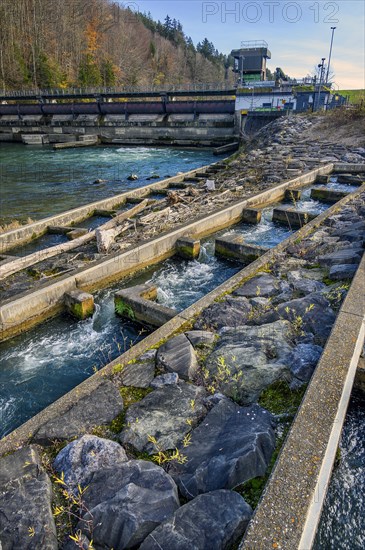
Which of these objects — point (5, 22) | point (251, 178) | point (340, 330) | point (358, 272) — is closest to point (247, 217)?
point (251, 178)

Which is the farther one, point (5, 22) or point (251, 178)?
point (5, 22)

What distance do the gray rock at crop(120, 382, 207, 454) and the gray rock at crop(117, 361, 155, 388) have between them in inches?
10.5

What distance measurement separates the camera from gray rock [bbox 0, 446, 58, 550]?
249 cm

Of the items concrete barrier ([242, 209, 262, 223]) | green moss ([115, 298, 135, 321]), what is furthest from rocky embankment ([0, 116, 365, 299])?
green moss ([115, 298, 135, 321])

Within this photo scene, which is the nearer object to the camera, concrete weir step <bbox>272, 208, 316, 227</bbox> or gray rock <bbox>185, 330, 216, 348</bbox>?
gray rock <bbox>185, 330, 216, 348</bbox>

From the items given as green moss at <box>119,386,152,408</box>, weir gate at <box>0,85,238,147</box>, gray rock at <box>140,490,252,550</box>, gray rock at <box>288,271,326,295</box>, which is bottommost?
green moss at <box>119,386,152,408</box>

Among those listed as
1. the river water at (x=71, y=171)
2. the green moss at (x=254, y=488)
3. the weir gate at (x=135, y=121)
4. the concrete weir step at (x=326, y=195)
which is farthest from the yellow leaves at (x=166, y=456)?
the weir gate at (x=135, y=121)

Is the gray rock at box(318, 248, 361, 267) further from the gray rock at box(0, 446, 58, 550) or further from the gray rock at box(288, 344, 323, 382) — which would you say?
the gray rock at box(0, 446, 58, 550)

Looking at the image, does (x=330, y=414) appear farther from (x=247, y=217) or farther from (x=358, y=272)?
(x=247, y=217)

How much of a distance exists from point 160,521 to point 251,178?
49.2 feet

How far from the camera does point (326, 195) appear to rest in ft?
44.8

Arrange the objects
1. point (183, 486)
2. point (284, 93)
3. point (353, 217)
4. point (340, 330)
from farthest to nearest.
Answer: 1. point (284, 93)
2. point (353, 217)
3. point (340, 330)
4. point (183, 486)

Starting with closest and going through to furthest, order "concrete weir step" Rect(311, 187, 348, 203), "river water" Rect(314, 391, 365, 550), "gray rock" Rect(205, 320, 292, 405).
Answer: "river water" Rect(314, 391, 365, 550) → "gray rock" Rect(205, 320, 292, 405) → "concrete weir step" Rect(311, 187, 348, 203)

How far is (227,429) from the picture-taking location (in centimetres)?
327
